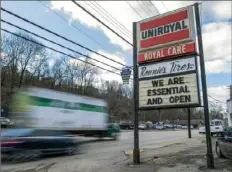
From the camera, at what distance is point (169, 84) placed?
11.3m

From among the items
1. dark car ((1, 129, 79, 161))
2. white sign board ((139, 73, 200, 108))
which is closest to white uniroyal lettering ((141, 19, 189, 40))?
white sign board ((139, 73, 200, 108))

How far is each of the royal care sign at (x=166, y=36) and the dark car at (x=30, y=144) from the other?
578cm

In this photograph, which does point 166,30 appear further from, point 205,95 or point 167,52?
point 205,95

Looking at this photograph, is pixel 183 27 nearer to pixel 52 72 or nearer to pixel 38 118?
pixel 38 118

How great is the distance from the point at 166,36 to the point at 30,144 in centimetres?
735

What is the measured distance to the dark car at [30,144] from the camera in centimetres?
1330

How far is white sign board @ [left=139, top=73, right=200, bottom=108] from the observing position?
10742mm

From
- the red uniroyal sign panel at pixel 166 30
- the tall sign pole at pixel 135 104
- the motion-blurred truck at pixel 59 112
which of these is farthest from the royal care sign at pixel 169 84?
the motion-blurred truck at pixel 59 112

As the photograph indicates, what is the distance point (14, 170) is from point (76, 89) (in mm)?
72127

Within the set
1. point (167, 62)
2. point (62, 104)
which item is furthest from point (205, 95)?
point (62, 104)

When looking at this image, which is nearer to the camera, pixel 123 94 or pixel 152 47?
pixel 152 47

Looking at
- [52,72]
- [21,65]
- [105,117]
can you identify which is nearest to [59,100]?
[105,117]

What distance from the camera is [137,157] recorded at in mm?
11477

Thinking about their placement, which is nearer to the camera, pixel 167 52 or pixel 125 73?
pixel 167 52
